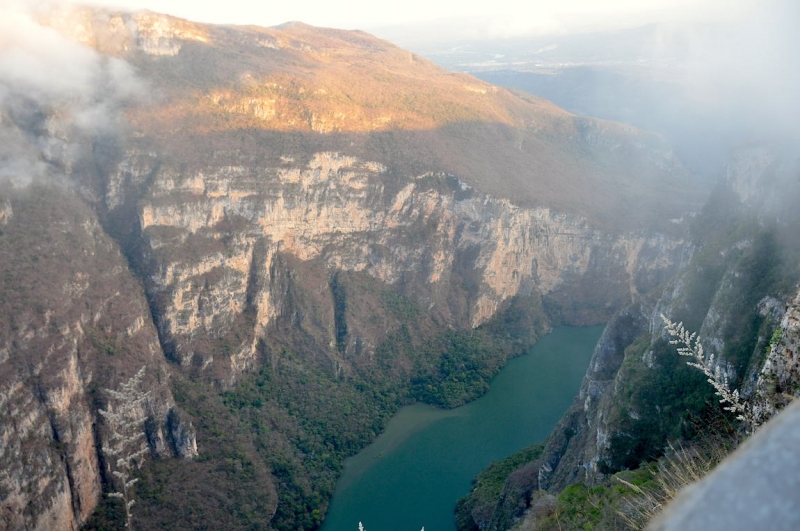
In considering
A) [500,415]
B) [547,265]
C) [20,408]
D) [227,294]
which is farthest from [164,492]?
[547,265]

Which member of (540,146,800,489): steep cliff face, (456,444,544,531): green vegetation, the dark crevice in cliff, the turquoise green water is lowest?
the turquoise green water

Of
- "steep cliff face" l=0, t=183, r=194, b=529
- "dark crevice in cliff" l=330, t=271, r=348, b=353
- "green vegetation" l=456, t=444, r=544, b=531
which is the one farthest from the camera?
"dark crevice in cliff" l=330, t=271, r=348, b=353

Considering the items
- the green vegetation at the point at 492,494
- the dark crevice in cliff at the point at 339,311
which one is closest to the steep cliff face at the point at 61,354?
the dark crevice in cliff at the point at 339,311

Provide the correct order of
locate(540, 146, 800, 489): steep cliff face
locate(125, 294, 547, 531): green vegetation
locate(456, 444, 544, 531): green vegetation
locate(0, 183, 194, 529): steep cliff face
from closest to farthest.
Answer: locate(540, 146, 800, 489): steep cliff face, locate(0, 183, 194, 529): steep cliff face, locate(456, 444, 544, 531): green vegetation, locate(125, 294, 547, 531): green vegetation

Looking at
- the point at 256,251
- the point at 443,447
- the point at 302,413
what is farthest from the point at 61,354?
the point at 443,447

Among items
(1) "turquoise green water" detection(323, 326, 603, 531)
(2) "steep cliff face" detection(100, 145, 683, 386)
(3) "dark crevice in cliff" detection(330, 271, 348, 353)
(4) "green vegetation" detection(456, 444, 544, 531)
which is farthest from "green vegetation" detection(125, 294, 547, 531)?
(4) "green vegetation" detection(456, 444, 544, 531)

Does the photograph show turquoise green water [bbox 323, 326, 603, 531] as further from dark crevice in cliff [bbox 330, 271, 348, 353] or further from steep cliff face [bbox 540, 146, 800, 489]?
steep cliff face [bbox 540, 146, 800, 489]

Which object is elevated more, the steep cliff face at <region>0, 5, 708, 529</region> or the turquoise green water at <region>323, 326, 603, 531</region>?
the steep cliff face at <region>0, 5, 708, 529</region>

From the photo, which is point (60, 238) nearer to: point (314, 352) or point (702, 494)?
point (314, 352)

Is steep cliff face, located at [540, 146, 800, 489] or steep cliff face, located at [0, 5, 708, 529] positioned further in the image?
steep cliff face, located at [0, 5, 708, 529]
